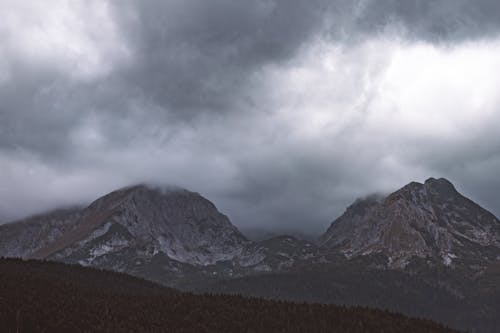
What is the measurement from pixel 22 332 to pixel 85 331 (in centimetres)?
1934

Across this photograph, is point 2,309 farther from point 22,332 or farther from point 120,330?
point 120,330

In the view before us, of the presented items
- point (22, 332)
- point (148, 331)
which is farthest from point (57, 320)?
point (148, 331)

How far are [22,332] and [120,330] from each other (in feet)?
100.0

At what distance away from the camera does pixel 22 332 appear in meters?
184

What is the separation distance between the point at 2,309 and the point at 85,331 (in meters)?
30.5

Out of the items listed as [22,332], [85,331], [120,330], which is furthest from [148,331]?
[22,332]

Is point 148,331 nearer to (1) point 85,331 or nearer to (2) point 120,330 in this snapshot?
(2) point 120,330

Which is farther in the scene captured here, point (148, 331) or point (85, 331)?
point (148, 331)

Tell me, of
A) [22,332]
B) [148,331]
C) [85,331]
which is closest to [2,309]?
[22,332]

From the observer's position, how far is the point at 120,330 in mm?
194250

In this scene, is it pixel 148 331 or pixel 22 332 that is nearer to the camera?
pixel 22 332

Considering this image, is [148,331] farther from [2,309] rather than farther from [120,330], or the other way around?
[2,309]

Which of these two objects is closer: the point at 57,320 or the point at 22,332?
the point at 22,332

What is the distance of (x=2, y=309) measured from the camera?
193000 millimetres
